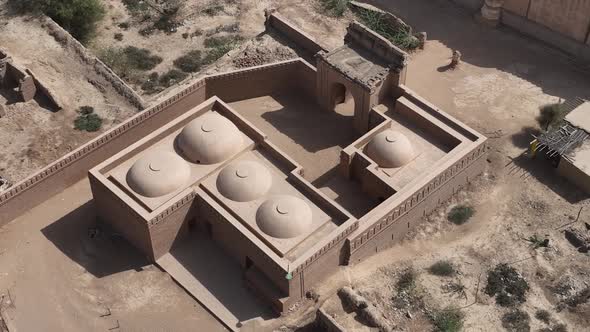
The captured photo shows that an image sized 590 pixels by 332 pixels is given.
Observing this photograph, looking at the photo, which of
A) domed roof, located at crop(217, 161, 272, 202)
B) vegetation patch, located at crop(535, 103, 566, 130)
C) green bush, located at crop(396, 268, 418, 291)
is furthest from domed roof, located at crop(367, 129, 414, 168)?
vegetation patch, located at crop(535, 103, 566, 130)

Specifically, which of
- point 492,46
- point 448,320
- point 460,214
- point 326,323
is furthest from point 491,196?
point 492,46

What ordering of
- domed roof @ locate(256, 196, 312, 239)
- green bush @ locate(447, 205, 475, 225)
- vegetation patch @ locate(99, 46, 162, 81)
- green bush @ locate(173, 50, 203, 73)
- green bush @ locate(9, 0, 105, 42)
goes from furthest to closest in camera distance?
green bush @ locate(9, 0, 105, 42)
green bush @ locate(173, 50, 203, 73)
vegetation patch @ locate(99, 46, 162, 81)
green bush @ locate(447, 205, 475, 225)
domed roof @ locate(256, 196, 312, 239)

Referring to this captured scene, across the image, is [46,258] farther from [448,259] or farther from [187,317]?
[448,259]

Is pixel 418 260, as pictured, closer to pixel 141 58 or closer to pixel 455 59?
pixel 455 59

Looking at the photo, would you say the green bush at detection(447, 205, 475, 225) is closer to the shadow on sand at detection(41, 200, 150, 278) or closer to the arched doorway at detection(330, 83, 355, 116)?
the arched doorway at detection(330, 83, 355, 116)

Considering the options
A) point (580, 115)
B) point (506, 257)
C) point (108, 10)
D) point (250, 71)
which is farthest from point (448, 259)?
point (108, 10)

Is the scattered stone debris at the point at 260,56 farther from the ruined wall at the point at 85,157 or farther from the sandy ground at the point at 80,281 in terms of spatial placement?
the sandy ground at the point at 80,281
